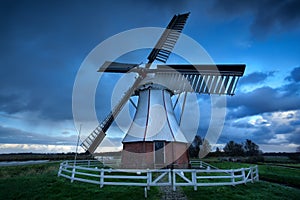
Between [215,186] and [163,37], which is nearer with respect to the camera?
[215,186]

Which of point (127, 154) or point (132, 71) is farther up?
point (132, 71)

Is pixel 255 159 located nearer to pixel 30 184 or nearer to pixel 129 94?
pixel 129 94

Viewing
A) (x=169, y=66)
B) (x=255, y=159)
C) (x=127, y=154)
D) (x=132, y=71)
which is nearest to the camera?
(x=127, y=154)

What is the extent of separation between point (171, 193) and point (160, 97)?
8308 mm

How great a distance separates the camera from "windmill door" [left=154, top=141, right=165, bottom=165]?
45.3ft

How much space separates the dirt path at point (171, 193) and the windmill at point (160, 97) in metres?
4.44

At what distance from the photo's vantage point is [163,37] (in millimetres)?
16375

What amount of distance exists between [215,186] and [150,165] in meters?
4.99

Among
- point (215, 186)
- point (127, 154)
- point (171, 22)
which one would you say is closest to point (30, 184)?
point (127, 154)

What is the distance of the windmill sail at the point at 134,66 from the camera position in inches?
644

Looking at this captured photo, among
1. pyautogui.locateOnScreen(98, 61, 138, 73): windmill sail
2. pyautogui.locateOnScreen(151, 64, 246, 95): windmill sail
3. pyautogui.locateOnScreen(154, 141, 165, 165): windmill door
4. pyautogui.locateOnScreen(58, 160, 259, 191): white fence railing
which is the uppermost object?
pyautogui.locateOnScreen(98, 61, 138, 73): windmill sail

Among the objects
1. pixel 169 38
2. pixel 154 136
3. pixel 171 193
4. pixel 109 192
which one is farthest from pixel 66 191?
pixel 169 38

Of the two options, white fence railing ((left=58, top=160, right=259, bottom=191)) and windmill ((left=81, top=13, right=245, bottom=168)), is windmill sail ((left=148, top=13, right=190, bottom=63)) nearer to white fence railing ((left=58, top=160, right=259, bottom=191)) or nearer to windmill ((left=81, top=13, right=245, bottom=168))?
windmill ((left=81, top=13, right=245, bottom=168))

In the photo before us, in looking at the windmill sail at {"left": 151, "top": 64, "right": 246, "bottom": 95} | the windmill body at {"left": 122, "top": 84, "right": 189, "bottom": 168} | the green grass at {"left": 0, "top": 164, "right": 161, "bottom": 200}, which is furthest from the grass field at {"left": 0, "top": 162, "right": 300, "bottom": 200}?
the windmill sail at {"left": 151, "top": 64, "right": 246, "bottom": 95}
